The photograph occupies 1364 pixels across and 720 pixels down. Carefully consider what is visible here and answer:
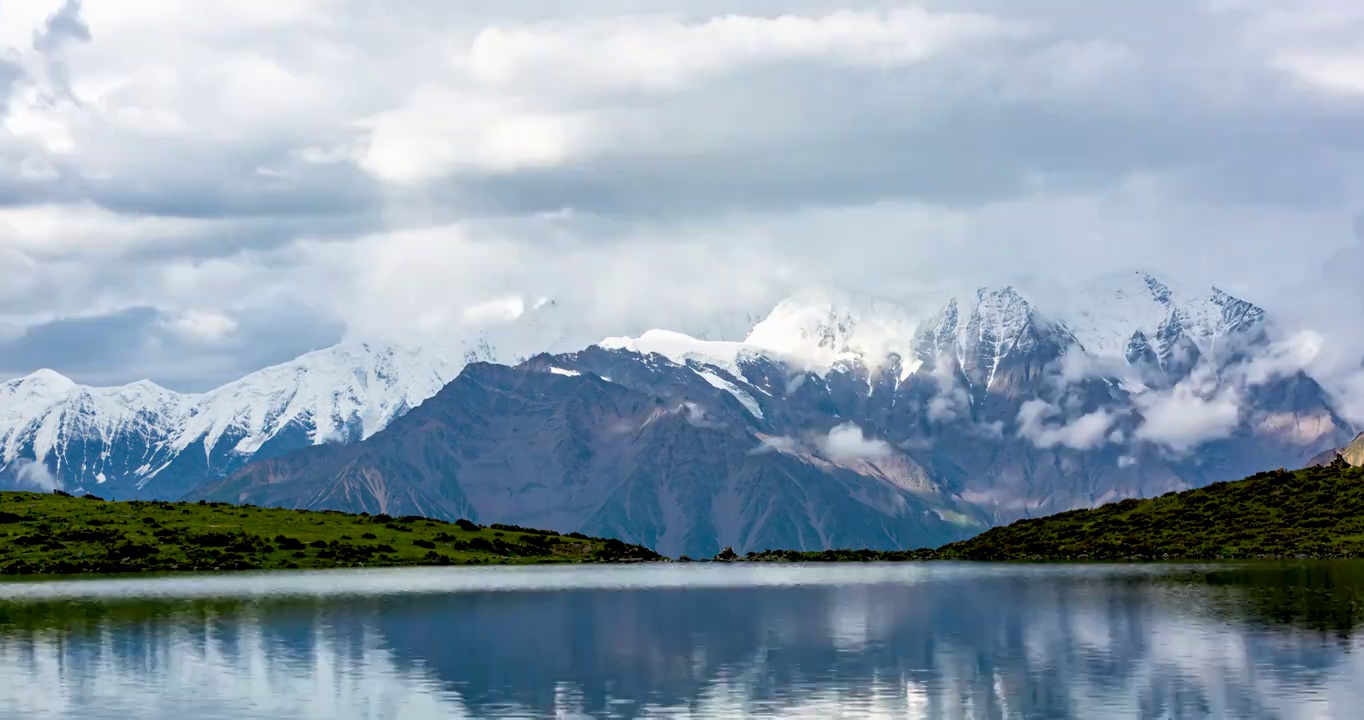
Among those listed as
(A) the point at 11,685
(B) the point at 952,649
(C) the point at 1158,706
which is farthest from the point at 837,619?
(A) the point at 11,685

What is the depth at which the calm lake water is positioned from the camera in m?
69.9

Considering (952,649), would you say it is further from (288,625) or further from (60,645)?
(60,645)

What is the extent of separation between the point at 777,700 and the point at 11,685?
120ft

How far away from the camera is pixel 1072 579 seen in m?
150

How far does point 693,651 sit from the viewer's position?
293 feet

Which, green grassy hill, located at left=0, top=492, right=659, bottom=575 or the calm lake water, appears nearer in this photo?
the calm lake water

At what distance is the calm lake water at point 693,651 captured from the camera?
6994cm

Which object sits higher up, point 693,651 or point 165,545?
point 165,545

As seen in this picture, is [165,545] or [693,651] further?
[165,545]

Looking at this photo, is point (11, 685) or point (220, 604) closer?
point (11, 685)

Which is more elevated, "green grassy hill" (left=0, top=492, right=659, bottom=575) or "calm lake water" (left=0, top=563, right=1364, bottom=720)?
"green grassy hill" (left=0, top=492, right=659, bottom=575)

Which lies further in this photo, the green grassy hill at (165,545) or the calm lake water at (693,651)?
the green grassy hill at (165,545)

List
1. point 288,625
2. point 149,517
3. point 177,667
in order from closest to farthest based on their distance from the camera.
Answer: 1. point 177,667
2. point 288,625
3. point 149,517

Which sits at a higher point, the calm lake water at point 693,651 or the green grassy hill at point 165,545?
the green grassy hill at point 165,545
